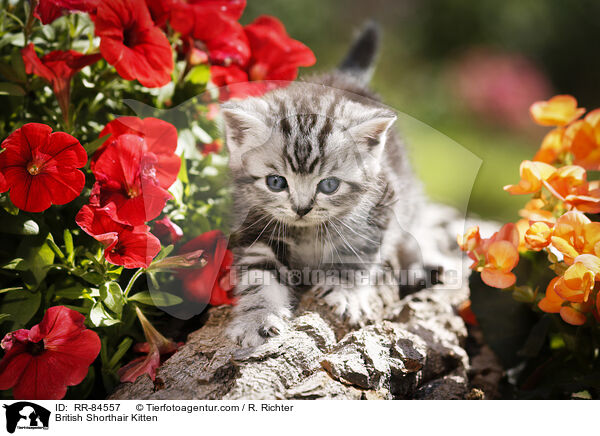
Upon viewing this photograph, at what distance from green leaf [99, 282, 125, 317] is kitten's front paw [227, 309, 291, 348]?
0.13m

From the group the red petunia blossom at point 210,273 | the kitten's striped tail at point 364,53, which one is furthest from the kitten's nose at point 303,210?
the kitten's striped tail at point 364,53

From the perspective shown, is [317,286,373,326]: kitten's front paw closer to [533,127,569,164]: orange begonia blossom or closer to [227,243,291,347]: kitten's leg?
[227,243,291,347]: kitten's leg

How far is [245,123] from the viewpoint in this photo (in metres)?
0.55

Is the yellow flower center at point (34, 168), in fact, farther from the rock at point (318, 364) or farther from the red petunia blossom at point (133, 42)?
the rock at point (318, 364)

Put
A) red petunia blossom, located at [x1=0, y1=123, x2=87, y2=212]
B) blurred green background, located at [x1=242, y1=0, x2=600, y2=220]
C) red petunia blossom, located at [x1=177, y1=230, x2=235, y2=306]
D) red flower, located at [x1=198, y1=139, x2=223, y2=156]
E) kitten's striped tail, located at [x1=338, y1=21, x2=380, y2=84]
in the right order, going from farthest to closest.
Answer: blurred green background, located at [x1=242, y1=0, x2=600, y2=220] → kitten's striped tail, located at [x1=338, y1=21, x2=380, y2=84] → red flower, located at [x1=198, y1=139, x2=223, y2=156] → red petunia blossom, located at [x1=177, y1=230, x2=235, y2=306] → red petunia blossom, located at [x1=0, y1=123, x2=87, y2=212]

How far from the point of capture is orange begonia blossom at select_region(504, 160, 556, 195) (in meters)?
0.61

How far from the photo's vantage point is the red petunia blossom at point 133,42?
1.83 ft

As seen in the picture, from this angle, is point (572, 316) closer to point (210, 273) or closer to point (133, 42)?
point (210, 273)

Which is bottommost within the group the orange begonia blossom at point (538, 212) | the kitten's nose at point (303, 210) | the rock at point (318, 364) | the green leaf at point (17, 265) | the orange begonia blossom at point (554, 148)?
the rock at point (318, 364)

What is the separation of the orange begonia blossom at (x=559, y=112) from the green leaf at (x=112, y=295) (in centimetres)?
58

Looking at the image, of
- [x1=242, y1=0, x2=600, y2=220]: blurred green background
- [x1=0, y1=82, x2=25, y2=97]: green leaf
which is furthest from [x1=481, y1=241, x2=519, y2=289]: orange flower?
[x1=242, y1=0, x2=600, y2=220]: blurred green background

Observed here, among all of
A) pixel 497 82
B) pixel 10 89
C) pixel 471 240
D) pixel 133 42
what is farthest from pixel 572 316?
pixel 497 82

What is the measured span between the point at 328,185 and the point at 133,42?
Result: 27 centimetres
